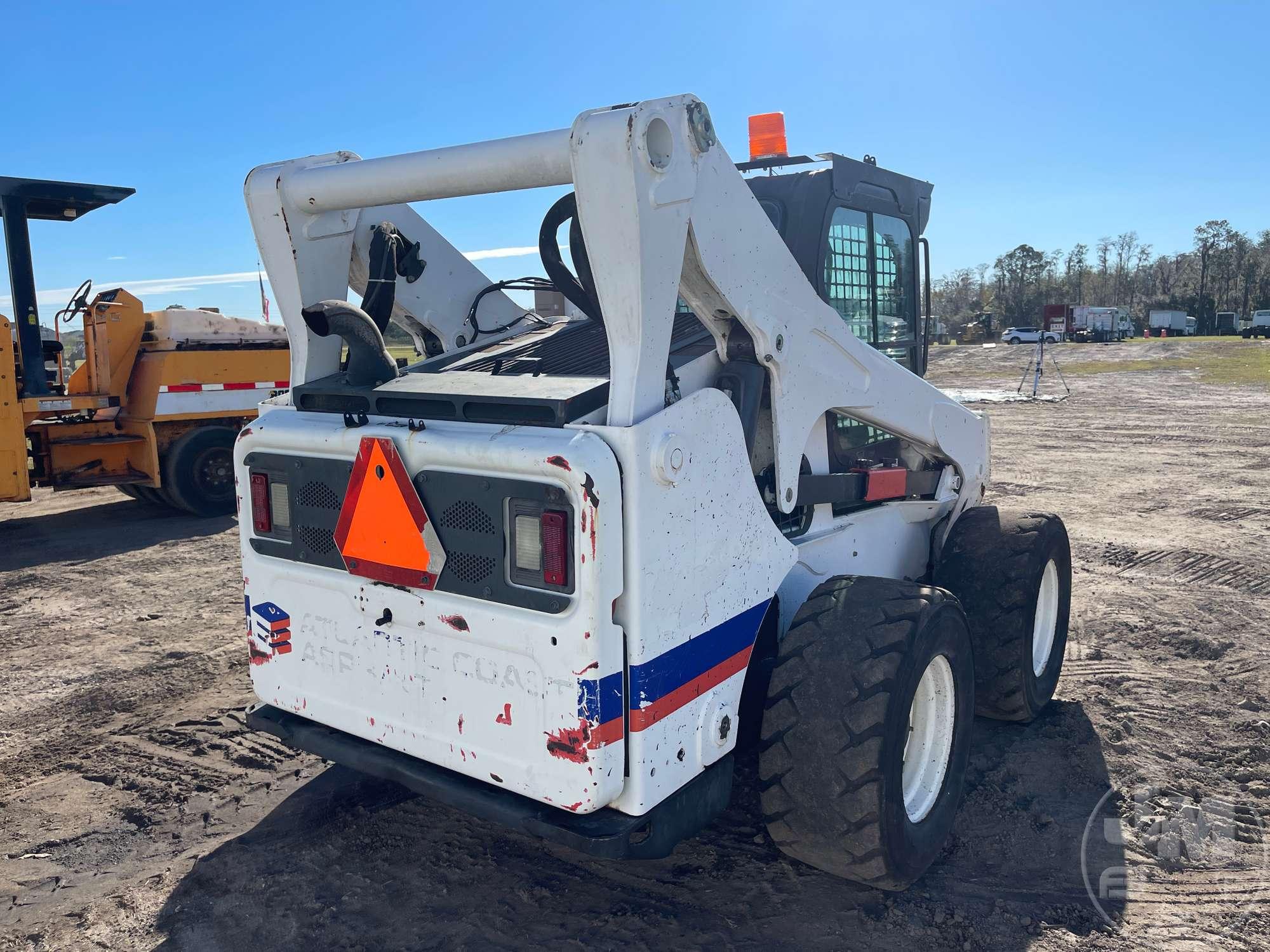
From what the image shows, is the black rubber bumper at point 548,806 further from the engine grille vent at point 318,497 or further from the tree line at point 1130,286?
the tree line at point 1130,286

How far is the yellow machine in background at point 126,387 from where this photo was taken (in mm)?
8875

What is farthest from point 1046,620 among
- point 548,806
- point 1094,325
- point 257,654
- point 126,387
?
point 1094,325

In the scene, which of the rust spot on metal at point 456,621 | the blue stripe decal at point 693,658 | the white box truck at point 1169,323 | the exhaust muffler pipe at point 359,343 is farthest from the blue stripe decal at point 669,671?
the white box truck at point 1169,323

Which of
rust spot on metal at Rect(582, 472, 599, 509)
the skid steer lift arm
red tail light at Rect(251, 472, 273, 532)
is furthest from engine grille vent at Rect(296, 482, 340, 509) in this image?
rust spot on metal at Rect(582, 472, 599, 509)

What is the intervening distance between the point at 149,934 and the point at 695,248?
2.70 meters

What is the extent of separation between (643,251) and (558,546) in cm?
80

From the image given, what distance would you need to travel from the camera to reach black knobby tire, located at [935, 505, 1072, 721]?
4254mm

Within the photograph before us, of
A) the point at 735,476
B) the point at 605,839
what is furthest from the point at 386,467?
the point at 605,839

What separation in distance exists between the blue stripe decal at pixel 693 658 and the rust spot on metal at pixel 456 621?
54cm

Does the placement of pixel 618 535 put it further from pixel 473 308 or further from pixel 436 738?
pixel 473 308

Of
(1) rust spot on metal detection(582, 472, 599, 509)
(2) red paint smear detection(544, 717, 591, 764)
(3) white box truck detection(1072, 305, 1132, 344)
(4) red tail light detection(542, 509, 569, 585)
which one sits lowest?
(2) red paint smear detection(544, 717, 591, 764)

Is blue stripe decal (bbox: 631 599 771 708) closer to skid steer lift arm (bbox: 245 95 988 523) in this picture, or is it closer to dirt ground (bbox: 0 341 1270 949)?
skid steer lift arm (bbox: 245 95 988 523)

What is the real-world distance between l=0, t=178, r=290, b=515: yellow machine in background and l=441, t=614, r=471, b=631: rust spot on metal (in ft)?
24.8

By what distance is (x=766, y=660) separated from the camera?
3.28 metres
